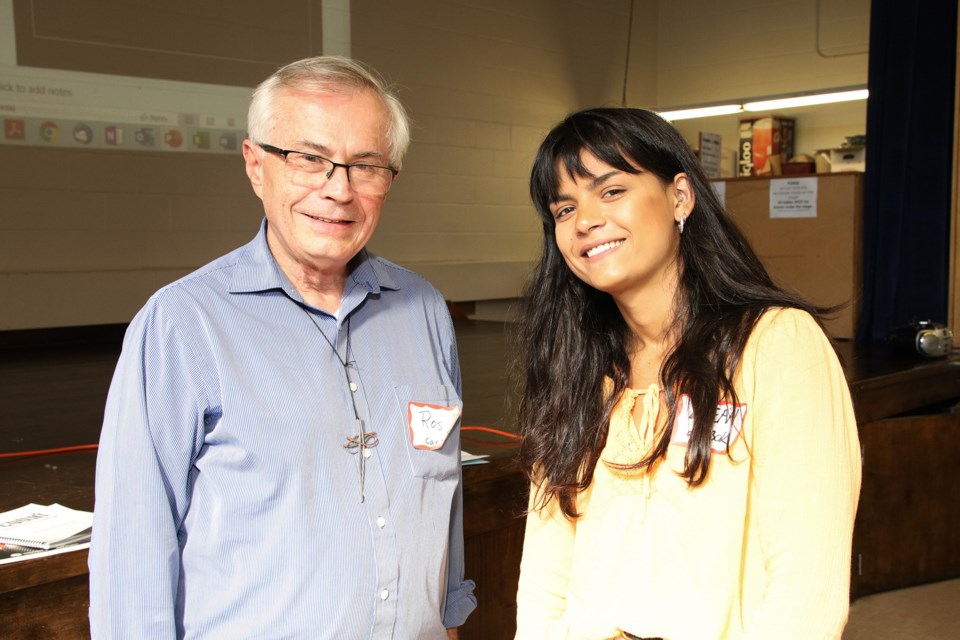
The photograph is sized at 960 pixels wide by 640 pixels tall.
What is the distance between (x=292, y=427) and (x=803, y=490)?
64cm

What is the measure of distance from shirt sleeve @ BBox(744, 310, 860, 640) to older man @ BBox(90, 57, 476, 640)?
0.46 m

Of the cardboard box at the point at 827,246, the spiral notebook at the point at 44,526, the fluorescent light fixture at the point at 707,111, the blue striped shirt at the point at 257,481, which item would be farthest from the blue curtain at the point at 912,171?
the spiral notebook at the point at 44,526

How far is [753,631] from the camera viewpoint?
1.05 metres

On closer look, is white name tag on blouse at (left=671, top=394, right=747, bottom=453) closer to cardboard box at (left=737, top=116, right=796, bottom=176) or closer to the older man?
the older man

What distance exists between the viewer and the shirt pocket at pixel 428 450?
125 centimetres

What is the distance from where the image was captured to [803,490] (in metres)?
1.03

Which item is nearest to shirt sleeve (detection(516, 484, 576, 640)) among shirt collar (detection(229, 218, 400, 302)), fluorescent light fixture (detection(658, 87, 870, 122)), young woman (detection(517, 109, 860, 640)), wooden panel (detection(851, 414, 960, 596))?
young woman (detection(517, 109, 860, 640))

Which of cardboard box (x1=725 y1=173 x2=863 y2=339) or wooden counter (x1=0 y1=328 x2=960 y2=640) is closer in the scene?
wooden counter (x1=0 y1=328 x2=960 y2=640)

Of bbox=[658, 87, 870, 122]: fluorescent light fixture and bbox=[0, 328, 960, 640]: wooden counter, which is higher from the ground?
bbox=[658, 87, 870, 122]: fluorescent light fixture

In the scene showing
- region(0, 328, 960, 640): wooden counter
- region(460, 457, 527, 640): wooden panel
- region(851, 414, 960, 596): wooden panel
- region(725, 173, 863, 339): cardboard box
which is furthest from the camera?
region(725, 173, 863, 339): cardboard box

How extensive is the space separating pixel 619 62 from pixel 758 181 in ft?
9.89

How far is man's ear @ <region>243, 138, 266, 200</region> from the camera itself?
1251 mm

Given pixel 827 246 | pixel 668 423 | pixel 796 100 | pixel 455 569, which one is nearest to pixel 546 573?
pixel 455 569

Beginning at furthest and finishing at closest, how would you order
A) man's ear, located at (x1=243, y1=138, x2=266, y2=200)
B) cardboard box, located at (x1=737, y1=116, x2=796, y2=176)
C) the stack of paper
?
cardboard box, located at (x1=737, y1=116, x2=796, y2=176) → the stack of paper → man's ear, located at (x1=243, y1=138, x2=266, y2=200)
